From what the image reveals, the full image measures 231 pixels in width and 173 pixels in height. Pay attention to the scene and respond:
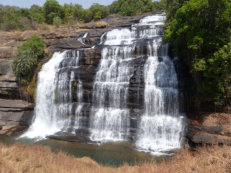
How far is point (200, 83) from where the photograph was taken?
43.0ft

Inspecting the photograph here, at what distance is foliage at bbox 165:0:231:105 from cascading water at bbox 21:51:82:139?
10.8 metres

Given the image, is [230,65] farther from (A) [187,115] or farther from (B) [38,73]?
(B) [38,73]

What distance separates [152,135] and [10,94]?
16489mm

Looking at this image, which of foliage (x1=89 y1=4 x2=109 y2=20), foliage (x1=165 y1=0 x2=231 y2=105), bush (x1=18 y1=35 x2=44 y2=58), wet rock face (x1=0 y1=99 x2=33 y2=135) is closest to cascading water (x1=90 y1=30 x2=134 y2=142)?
foliage (x1=165 y1=0 x2=231 y2=105)

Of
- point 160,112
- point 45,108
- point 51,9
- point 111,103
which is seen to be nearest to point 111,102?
point 111,103

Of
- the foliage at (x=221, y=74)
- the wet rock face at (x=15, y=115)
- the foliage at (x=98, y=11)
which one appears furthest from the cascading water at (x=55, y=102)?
the foliage at (x=98, y=11)

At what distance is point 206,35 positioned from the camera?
1241 centimetres

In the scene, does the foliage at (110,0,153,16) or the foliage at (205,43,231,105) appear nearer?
the foliage at (205,43,231,105)

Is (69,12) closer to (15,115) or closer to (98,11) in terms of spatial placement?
(98,11)

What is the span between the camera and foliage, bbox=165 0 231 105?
451 inches

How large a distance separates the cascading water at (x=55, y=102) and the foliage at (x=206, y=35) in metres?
10.8

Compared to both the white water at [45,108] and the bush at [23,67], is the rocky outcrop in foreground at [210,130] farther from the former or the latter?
the bush at [23,67]

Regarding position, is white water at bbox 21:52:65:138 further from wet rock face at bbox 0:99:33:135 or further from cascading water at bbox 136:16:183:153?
cascading water at bbox 136:16:183:153

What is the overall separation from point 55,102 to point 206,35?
49.7 feet
